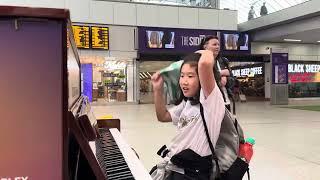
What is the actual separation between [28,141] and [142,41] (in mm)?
16063

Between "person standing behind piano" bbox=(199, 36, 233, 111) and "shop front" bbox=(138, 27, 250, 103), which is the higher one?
"shop front" bbox=(138, 27, 250, 103)

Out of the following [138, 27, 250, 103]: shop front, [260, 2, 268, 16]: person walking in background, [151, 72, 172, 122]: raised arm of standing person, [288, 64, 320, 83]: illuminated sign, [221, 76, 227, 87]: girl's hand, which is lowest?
[151, 72, 172, 122]: raised arm of standing person

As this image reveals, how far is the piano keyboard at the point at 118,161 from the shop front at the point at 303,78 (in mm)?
20027

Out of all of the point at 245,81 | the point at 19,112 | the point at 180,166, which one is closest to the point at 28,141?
the point at 19,112

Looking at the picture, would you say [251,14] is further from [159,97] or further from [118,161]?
[118,161]

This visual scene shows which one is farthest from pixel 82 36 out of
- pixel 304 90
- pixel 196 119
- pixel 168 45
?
pixel 196 119

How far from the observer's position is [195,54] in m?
1.92

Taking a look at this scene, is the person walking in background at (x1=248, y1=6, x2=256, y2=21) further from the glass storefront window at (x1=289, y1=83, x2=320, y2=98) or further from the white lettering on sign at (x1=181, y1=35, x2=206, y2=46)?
the glass storefront window at (x1=289, y1=83, x2=320, y2=98)

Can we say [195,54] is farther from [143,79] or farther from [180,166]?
[143,79]

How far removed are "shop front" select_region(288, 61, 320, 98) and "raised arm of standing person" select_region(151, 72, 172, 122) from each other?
771 inches

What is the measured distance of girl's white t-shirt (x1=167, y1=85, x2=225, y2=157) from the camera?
1.83m

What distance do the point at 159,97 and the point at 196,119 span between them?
315 millimetres

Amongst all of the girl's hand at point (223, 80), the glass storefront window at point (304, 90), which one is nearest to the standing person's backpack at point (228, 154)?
the girl's hand at point (223, 80)

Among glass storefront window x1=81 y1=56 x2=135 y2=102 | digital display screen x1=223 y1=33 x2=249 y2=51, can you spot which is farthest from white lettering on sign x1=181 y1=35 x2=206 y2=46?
glass storefront window x1=81 y1=56 x2=135 y2=102
